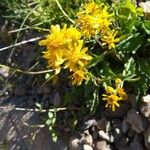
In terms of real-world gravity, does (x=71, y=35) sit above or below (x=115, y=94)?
above

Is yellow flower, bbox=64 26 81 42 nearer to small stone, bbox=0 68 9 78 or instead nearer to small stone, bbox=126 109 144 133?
small stone, bbox=126 109 144 133

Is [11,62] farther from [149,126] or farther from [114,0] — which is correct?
[149,126]

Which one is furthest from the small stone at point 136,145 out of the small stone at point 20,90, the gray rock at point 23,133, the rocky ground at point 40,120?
the small stone at point 20,90

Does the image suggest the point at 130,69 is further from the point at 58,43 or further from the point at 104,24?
the point at 58,43

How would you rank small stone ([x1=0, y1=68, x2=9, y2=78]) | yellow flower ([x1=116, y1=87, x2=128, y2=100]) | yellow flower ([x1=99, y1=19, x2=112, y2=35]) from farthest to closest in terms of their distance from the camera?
small stone ([x1=0, y1=68, x2=9, y2=78]), yellow flower ([x1=116, y1=87, x2=128, y2=100]), yellow flower ([x1=99, y1=19, x2=112, y2=35])

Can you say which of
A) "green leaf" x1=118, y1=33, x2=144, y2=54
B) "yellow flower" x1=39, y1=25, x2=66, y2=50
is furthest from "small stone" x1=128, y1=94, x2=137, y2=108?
"yellow flower" x1=39, y1=25, x2=66, y2=50

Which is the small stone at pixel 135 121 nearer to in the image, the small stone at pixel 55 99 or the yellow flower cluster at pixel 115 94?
the yellow flower cluster at pixel 115 94

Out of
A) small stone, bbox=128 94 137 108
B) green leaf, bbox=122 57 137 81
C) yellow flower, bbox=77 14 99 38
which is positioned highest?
yellow flower, bbox=77 14 99 38

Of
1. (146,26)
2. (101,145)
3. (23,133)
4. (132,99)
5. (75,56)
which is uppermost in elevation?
(75,56)

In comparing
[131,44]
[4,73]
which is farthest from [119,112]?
[4,73]

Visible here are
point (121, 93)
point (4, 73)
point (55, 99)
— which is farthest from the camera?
point (4, 73)
